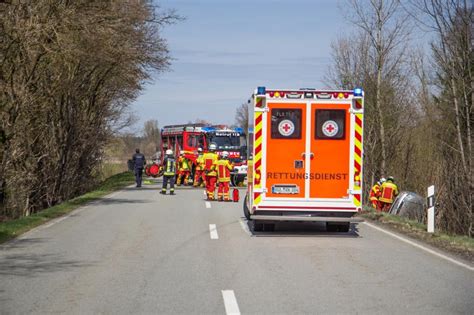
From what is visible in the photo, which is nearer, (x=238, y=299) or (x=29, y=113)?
(x=238, y=299)

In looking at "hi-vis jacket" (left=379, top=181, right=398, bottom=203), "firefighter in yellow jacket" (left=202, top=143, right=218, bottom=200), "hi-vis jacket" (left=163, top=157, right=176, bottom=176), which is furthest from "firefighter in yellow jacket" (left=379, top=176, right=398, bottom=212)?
"hi-vis jacket" (left=163, top=157, right=176, bottom=176)

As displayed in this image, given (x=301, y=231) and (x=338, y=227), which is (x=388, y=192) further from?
(x=301, y=231)

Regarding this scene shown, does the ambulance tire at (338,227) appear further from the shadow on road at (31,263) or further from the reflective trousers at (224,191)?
the reflective trousers at (224,191)

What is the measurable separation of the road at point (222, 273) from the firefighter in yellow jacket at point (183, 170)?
1810 cm

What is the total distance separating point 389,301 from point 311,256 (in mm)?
3411

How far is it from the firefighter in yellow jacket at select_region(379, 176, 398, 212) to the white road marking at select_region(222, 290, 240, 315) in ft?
46.7

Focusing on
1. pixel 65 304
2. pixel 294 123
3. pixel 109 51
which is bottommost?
pixel 65 304

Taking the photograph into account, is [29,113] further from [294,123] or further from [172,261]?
[172,261]

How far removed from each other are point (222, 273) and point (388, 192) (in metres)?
13.3

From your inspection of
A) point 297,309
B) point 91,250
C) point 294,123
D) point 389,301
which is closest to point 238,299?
point 297,309

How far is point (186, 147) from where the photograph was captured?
3791cm

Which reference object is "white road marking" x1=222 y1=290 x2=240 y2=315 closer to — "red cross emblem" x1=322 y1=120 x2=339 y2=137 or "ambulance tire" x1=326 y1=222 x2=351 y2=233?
"red cross emblem" x1=322 y1=120 x2=339 y2=137

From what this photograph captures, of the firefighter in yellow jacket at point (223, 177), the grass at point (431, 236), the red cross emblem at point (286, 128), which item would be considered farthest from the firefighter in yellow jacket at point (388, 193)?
the red cross emblem at point (286, 128)

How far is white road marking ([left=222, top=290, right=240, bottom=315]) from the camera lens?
721 centimetres
